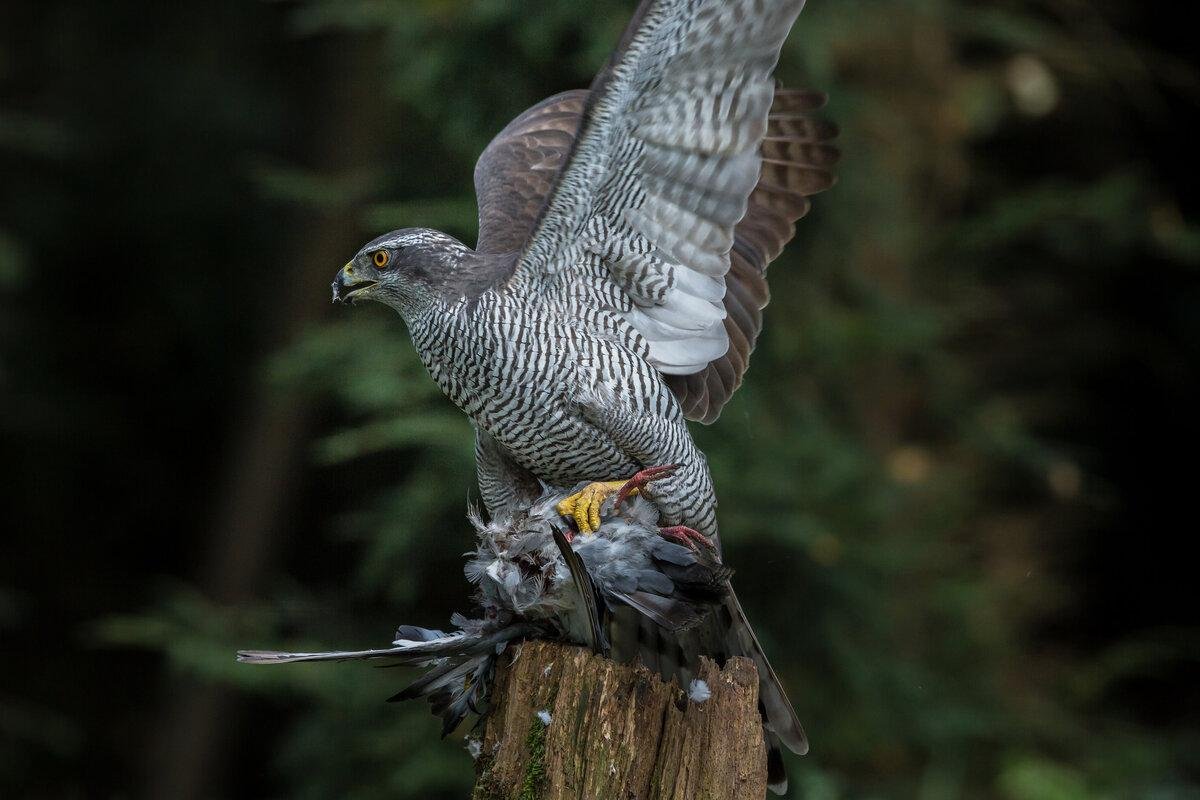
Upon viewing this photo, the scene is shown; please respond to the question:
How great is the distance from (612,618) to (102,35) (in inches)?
274

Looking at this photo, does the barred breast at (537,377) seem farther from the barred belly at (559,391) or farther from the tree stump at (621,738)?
the tree stump at (621,738)

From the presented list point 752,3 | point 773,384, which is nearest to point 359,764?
point 773,384

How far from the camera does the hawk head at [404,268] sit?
339 centimetres

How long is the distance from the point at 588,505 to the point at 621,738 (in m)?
0.63

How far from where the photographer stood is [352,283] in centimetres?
347

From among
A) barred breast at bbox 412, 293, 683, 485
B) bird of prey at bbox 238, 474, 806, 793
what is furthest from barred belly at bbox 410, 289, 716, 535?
bird of prey at bbox 238, 474, 806, 793

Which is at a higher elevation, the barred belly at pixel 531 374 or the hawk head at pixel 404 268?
the hawk head at pixel 404 268

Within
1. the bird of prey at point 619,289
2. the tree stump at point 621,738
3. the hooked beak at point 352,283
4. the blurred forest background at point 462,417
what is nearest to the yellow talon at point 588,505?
the bird of prey at point 619,289

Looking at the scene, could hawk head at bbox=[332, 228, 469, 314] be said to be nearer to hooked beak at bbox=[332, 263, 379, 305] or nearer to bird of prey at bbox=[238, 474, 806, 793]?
hooked beak at bbox=[332, 263, 379, 305]

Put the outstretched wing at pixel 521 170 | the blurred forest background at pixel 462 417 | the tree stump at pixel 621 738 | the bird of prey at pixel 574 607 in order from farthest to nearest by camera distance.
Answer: the blurred forest background at pixel 462 417, the outstretched wing at pixel 521 170, the bird of prey at pixel 574 607, the tree stump at pixel 621 738

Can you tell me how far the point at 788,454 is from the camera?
5.94 m

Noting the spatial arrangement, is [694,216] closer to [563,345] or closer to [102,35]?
[563,345]

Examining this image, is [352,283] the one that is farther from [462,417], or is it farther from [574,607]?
[462,417]

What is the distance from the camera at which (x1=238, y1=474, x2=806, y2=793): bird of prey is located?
2.93 m
